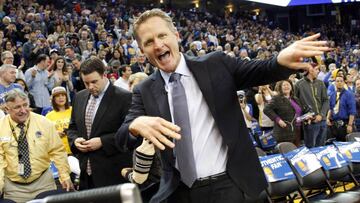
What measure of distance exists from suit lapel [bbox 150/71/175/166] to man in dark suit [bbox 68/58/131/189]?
194 cm

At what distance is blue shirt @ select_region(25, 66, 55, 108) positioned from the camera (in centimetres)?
832

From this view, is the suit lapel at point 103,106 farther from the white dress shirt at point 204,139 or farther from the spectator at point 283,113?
the spectator at point 283,113

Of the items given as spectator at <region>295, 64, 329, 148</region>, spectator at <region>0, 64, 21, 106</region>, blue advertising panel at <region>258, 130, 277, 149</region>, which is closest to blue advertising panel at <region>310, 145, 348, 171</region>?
blue advertising panel at <region>258, 130, 277, 149</region>

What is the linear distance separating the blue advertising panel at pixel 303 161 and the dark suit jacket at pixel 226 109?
11.9ft

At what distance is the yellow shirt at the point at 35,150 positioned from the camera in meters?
4.45

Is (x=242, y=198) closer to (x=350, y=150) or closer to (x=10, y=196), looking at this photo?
(x=10, y=196)

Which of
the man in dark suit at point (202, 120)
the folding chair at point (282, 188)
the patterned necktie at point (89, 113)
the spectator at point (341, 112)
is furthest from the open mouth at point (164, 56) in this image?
the spectator at point (341, 112)

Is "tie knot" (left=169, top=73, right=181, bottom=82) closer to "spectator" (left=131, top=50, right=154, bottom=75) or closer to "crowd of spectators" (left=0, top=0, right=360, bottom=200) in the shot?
"crowd of spectators" (left=0, top=0, right=360, bottom=200)

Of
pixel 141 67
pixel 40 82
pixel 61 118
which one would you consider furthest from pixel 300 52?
pixel 141 67

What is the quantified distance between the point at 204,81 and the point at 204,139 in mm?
221

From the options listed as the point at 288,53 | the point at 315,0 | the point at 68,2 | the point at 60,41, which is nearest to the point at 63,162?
the point at 288,53

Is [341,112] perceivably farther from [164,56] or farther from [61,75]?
[164,56]

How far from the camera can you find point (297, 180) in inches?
221

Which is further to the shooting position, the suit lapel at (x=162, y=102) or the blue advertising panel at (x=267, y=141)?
the blue advertising panel at (x=267, y=141)
